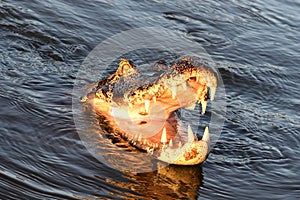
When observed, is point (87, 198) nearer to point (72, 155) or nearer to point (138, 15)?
point (72, 155)

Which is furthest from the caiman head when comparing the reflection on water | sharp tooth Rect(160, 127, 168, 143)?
the reflection on water

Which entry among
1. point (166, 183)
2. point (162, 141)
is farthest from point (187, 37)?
point (166, 183)

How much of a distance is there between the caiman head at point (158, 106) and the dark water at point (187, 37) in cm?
26

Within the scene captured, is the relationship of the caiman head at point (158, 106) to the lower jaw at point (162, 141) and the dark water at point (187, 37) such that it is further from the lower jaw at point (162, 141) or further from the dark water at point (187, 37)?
the dark water at point (187, 37)

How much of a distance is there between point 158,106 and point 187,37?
331cm

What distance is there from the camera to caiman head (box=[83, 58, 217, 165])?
5.04m

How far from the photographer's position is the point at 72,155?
213 inches

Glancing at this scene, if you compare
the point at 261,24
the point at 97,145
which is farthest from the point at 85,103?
the point at 261,24

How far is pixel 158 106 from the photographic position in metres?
5.48

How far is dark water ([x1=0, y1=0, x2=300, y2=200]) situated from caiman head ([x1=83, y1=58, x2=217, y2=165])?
26 centimetres

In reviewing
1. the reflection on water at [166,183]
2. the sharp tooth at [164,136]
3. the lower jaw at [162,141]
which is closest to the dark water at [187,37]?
the reflection on water at [166,183]

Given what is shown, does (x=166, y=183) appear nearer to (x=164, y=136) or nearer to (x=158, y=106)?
(x=164, y=136)

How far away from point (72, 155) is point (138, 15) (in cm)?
414

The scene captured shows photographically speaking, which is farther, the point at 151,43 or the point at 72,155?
the point at 151,43
